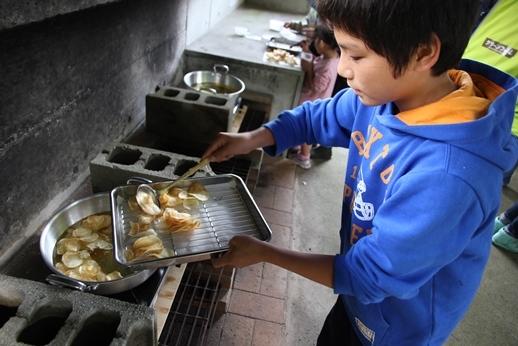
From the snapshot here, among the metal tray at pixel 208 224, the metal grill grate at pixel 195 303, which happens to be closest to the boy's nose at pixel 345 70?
the metal tray at pixel 208 224

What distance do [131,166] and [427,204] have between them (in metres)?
1.22

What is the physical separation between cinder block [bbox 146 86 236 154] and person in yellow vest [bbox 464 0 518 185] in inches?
64.4

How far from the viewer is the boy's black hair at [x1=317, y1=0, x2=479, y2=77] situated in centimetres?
78

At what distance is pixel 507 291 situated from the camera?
9.34 feet

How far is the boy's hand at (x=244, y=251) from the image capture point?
3.58 ft

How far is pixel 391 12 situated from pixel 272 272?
2.09 m

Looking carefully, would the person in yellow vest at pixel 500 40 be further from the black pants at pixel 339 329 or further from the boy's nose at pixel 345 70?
the boy's nose at pixel 345 70

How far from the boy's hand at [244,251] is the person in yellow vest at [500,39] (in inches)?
76.6

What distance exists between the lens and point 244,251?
3.61 feet

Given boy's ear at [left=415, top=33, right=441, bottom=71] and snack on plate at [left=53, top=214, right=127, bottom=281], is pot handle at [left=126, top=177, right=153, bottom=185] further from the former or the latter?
boy's ear at [left=415, top=33, right=441, bottom=71]

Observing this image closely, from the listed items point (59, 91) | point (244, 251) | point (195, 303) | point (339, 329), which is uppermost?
point (59, 91)

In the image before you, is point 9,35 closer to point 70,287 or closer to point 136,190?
point 136,190

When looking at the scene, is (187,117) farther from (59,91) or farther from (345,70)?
(345,70)

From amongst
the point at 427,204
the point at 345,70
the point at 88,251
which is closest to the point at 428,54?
the point at 345,70
